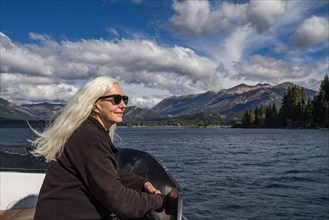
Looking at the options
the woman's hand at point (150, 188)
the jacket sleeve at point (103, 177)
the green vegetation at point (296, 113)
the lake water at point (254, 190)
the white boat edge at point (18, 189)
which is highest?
the green vegetation at point (296, 113)

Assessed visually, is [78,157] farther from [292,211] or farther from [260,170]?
[260,170]

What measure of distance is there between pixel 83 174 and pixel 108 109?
748 millimetres

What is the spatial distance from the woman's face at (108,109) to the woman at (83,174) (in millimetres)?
71

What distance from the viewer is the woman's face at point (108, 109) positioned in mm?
3434

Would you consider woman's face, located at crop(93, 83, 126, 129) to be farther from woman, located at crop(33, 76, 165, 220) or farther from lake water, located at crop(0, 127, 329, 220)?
lake water, located at crop(0, 127, 329, 220)

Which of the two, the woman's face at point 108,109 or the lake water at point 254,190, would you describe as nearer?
the woman's face at point 108,109

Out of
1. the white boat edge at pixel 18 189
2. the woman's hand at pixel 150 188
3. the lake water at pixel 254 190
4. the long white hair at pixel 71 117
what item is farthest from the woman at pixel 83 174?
Result: the lake water at pixel 254 190

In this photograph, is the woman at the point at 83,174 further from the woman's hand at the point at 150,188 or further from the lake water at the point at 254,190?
the lake water at the point at 254,190

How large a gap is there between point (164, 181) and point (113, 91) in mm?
1525

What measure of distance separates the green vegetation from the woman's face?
13891cm

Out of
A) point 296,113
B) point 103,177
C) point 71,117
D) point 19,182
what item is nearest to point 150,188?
point 103,177

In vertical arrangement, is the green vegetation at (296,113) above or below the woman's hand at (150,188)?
above

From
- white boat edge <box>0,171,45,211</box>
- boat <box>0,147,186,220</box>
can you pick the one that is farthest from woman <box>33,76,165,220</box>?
white boat edge <box>0,171,45,211</box>

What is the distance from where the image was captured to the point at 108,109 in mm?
3457
